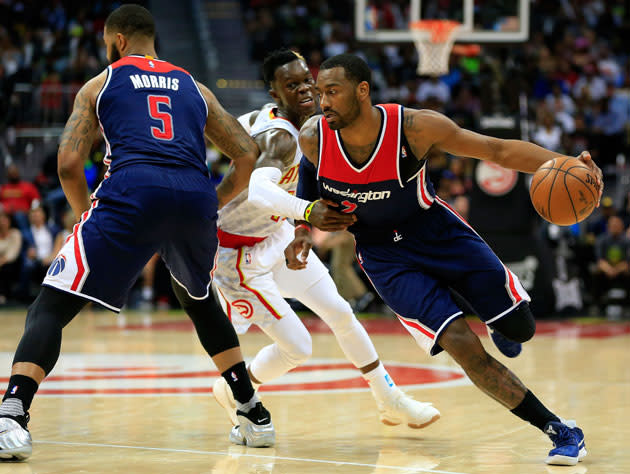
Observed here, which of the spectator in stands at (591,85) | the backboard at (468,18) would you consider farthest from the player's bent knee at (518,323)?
the spectator in stands at (591,85)

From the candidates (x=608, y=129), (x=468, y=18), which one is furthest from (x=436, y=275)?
(x=608, y=129)

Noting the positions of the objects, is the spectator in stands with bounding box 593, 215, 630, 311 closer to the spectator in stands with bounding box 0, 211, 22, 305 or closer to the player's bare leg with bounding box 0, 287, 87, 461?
the spectator in stands with bounding box 0, 211, 22, 305

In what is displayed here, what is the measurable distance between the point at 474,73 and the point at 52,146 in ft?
26.7

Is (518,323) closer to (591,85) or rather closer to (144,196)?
(144,196)

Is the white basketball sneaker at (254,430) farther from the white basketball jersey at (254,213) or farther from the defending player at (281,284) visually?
the white basketball jersey at (254,213)

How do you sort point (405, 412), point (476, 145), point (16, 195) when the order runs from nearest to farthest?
point (476, 145)
point (405, 412)
point (16, 195)

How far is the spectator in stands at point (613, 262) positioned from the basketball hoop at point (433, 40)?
335 cm

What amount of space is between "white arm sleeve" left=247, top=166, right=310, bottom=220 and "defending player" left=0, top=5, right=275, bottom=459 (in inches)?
5.9

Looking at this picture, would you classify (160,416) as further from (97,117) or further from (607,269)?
(607,269)

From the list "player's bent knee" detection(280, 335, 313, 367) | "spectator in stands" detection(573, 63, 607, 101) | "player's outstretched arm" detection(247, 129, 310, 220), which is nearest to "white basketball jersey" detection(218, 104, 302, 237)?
"player's outstretched arm" detection(247, 129, 310, 220)

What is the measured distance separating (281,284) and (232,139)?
1.04m

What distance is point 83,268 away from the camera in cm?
436

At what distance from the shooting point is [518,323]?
4547mm

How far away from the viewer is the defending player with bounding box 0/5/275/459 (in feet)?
14.3
